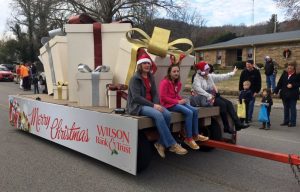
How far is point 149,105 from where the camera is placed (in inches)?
241

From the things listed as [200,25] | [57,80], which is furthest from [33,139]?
[200,25]

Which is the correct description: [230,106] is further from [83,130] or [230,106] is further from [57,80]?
[57,80]

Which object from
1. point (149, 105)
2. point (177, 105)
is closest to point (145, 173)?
point (149, 105)

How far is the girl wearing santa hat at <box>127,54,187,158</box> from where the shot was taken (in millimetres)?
5930

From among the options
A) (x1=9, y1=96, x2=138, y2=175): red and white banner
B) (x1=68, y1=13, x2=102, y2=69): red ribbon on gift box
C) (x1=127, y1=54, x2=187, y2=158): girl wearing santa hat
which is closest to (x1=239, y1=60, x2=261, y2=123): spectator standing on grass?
(x1=68, y1=13, x2=102, y2=69): red ribbon on gift box

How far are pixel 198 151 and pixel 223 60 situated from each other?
41.4 m

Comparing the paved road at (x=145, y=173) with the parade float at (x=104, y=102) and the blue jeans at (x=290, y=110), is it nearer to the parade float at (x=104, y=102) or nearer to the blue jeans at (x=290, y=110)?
the parade float at (x=104, y=102)

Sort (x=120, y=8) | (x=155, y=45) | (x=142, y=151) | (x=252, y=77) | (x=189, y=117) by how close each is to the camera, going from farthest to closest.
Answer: (x=120, y=8), (x=252, y=77), (x=155, y=45), (x=189, y=117), (x=142, y=151)

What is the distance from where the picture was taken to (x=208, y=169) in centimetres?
647

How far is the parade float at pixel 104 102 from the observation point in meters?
5.91

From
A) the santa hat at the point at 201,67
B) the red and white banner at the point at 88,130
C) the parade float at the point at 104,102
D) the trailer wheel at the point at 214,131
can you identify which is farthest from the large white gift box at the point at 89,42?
the trailer wheel at the point at 214,131

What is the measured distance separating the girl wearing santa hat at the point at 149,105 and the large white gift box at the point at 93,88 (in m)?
1.34

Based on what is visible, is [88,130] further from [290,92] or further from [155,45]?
[290,92]

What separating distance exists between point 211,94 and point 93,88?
218cm
